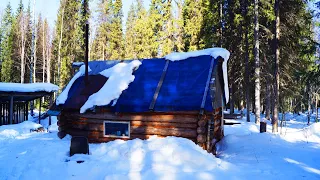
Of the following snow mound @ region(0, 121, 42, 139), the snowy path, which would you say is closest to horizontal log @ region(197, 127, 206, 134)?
the snowy path

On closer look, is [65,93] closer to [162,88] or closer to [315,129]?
[162,88]

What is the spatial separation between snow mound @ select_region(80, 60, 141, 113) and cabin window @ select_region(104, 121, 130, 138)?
1.01 metres

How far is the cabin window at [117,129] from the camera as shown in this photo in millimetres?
10734

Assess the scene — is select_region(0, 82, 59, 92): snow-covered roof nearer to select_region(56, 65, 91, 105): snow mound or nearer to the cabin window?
select_region(56, 65, 91, 105): snow mound

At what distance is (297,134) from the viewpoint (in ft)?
53.3

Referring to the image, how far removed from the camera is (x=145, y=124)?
10453mm

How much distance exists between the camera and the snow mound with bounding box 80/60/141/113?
1067 centimetres

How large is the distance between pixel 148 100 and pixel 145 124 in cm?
98

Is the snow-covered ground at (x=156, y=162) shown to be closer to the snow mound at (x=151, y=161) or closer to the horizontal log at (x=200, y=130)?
the snow mound at (x=151, y=161)

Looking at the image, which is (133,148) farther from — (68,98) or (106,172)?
(68,98)

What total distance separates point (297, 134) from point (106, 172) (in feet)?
44.0

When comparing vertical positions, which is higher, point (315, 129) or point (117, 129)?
point (117, 129)

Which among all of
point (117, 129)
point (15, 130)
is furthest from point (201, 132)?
point (15, 130)

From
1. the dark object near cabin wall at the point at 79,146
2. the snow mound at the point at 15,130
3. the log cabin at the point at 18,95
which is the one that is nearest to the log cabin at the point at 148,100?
the dark object near cabin wall at the point at 79,146
